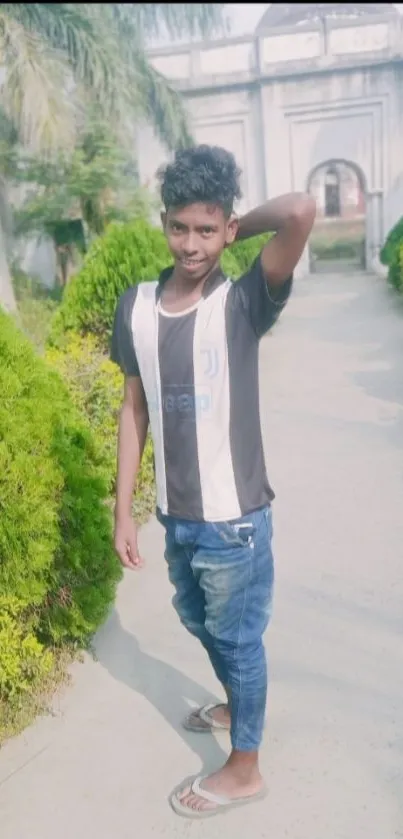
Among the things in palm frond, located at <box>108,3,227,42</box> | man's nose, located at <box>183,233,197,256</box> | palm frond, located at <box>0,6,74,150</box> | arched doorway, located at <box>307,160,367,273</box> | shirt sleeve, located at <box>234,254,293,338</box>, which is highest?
palm frond, located at <box>108,3,227,42</box>

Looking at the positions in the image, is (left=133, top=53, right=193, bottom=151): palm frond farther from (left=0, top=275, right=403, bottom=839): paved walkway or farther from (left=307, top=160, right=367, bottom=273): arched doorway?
(left=0, top=275, right=403, bottom=839): paved walkway

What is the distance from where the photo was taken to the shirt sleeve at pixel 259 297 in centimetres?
154

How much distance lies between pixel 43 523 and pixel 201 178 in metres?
1.25

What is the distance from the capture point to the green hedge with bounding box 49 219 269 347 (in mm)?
5688

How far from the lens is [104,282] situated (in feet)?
18.8

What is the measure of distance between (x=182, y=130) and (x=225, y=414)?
1342 centimetres

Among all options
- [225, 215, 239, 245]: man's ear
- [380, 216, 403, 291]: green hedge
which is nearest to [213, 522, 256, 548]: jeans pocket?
[225, 215, 239, 245]: man's ear

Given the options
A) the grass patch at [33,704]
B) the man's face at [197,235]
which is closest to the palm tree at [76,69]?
the grass patch at [33,704]

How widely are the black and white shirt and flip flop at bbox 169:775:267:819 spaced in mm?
843

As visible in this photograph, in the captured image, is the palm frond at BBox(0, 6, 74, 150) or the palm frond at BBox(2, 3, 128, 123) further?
the palm frond at BBox(2, 3, 128, 123)

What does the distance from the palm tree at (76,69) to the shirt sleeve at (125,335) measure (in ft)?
18.3

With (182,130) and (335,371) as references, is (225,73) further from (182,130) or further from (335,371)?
(335,371)

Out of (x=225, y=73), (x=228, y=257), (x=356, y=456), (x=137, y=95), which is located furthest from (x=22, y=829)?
(x=225, y=73)

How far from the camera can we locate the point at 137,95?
11992 mm
